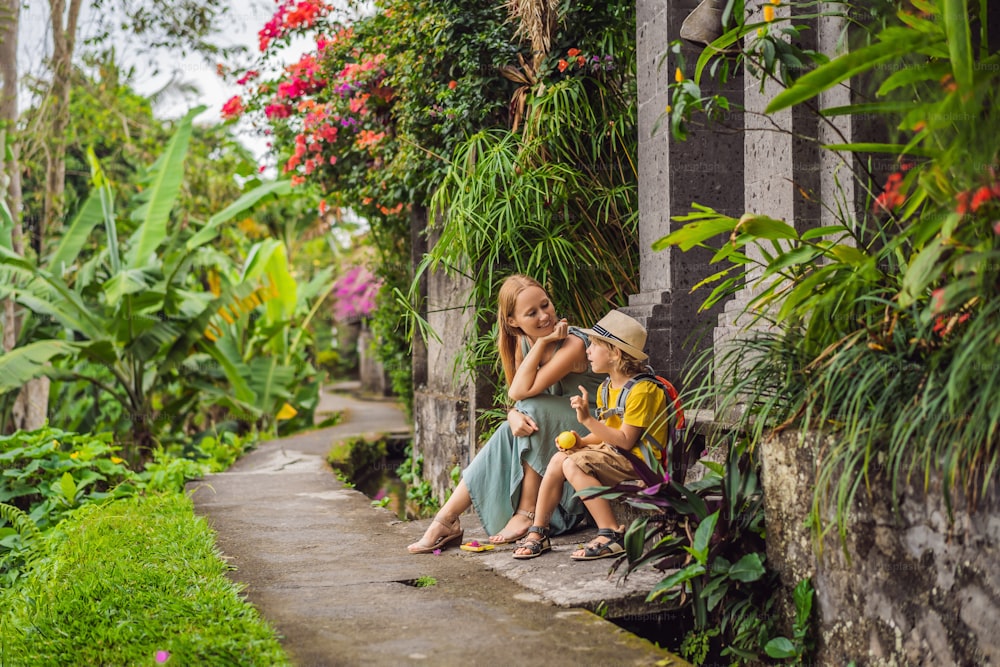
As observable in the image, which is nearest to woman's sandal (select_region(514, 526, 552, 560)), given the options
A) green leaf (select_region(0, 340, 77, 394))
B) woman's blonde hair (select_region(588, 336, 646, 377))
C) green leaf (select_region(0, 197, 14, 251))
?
woman's blonde hair (select_region(588, 336, 646, 377))

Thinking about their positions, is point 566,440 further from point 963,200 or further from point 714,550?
point 963,200

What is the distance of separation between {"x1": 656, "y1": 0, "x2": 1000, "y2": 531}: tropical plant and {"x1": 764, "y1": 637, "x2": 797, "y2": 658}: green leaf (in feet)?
1.28

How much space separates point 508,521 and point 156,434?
585cm

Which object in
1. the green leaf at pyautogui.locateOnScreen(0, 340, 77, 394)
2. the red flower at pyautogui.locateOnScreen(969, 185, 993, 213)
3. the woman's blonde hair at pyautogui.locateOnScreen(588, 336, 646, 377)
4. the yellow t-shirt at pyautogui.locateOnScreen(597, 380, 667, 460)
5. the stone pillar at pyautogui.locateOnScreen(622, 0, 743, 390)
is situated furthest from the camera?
the green leaf at pyautogui.locateOnScreen(0, 340, 77, 394)

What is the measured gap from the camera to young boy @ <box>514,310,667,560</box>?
3.86 m

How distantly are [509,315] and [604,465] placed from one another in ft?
3.19

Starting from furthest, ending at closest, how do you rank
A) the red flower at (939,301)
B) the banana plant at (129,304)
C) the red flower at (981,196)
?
1. the banana plant at (129,304)
2. the red flower at (939,301)
3. the red flower at (981,196)

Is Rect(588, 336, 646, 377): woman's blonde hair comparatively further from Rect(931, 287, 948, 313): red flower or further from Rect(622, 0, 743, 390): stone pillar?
Rect(931, 287, 948, 313): red flower

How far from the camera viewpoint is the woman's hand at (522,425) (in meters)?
4.34

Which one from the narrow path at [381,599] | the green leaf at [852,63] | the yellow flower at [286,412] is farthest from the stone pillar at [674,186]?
the yellow flower at [286,412]

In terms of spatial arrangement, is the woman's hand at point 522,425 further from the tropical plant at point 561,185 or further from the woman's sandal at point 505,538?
the tropical plant at point 561,185

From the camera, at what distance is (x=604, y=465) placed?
3.89 metres

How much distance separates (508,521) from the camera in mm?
4430

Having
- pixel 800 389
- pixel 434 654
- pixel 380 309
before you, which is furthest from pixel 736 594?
pixel 380 309
